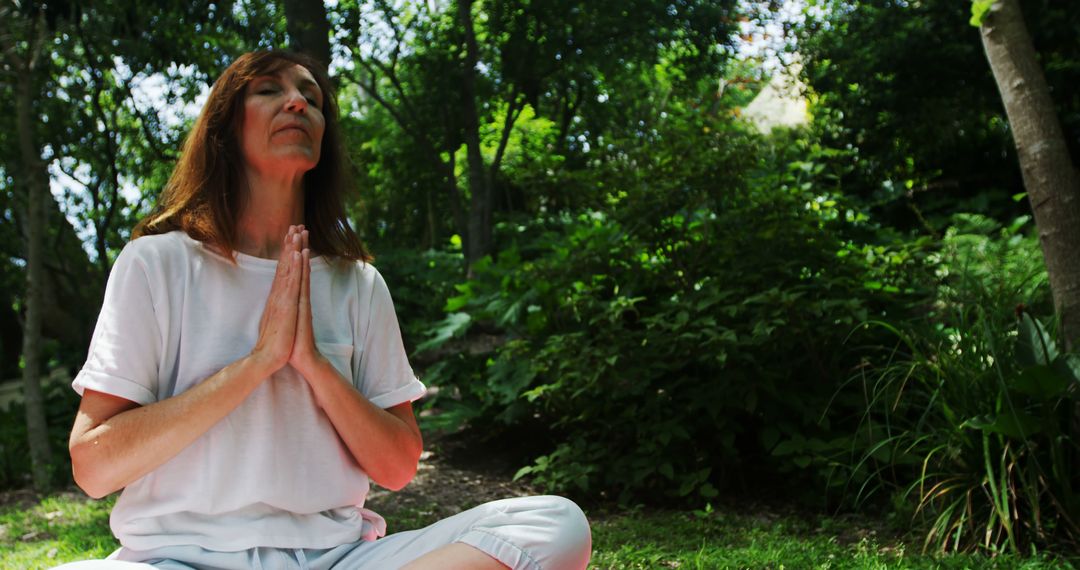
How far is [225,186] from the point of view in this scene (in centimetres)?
209

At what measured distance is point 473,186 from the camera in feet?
28.4

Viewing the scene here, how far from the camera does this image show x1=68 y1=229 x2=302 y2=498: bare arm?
5.66ft

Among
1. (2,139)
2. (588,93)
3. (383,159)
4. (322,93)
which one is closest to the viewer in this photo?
(322,93)

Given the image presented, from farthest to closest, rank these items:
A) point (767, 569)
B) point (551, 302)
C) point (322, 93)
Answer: point (551, 302), point (767, 569), point (322, 93)

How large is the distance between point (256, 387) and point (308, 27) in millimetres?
5027

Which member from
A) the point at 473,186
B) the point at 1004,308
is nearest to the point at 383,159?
the point at 473,186

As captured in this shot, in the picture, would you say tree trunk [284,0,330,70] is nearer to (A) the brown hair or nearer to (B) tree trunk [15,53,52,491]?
(B) tree trunk [15,53,52,491]

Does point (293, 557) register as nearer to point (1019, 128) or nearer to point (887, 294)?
point (1019, 128)

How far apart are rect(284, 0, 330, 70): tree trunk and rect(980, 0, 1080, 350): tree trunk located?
13.6ft

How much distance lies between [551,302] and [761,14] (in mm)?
5187

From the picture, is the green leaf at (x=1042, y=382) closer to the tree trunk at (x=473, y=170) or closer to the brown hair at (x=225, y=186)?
the brown hair at (x=225, y=186)

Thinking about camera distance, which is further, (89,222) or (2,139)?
(89,222)

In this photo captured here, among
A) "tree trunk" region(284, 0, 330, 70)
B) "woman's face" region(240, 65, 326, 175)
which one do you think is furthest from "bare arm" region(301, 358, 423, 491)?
"tree trunk" region(284, 0, 330, 70)

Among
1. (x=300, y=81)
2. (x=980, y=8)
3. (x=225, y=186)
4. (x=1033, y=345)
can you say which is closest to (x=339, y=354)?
(x=225, y=186)
